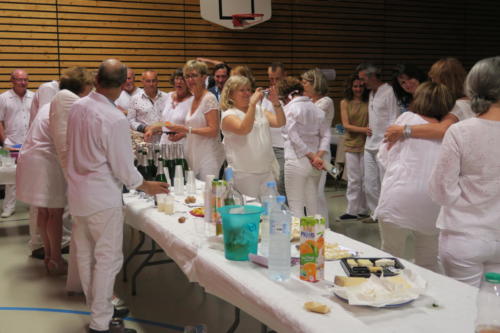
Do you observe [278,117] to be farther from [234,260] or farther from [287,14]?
[287,14]

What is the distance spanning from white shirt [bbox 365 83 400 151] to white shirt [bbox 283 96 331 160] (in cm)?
139

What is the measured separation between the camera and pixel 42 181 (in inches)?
162

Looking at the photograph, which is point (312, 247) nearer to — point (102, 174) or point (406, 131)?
point (406, 131)

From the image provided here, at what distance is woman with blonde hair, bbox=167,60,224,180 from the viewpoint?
4309 millimetres

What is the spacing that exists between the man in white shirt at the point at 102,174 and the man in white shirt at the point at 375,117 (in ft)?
11.3

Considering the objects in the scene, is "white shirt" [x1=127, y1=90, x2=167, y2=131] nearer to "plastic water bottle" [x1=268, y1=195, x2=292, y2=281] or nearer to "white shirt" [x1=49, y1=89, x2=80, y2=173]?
"white shirt" [x1=49, y1=89, x2=80, y2=173]

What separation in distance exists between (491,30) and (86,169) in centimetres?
1171

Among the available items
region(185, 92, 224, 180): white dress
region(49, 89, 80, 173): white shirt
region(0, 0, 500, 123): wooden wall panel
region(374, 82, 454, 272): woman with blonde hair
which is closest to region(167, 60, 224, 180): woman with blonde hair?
region(185, 92, 224, 180): white dress

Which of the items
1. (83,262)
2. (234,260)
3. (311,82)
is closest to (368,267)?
(234,260)

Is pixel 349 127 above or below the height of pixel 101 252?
above

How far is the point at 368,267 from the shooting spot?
6.29ft

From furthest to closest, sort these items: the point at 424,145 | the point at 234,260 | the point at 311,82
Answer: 1. the point at 311,82
2. the point at 424,145
3. the point at 234,260

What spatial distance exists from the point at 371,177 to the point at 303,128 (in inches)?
70.4

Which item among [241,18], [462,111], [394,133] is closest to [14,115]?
[241,18]
